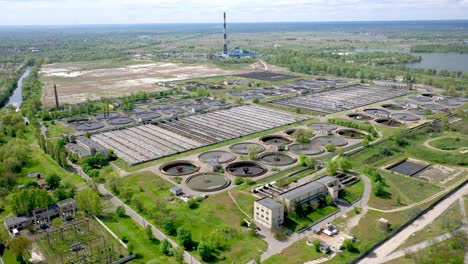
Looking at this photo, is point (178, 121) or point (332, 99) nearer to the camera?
point (178, 121)

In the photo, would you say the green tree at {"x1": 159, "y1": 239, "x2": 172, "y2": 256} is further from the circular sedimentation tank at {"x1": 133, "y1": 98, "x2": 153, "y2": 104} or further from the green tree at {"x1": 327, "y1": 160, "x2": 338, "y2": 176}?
the circular sedimentation tank at {"x1": 133, "y1": 98, "x2": 153, "y2": 104}

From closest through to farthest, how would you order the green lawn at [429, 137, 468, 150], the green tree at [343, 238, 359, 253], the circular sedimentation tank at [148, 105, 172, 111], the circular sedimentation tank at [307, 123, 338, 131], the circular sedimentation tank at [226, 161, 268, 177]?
the green tree at [343, 238, 359, 253] < the circular sedimentation tank at [226, 161, 268, 177] < the green lawn at [429, 137, 468, 150] < the circular sedimentation tank at [307, 123, 338, 131] < the circular sedimentation tank at [148, 105, 172, 111]

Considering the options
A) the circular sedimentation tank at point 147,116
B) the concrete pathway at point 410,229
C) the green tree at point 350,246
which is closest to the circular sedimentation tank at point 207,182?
the green tree at point 350,246

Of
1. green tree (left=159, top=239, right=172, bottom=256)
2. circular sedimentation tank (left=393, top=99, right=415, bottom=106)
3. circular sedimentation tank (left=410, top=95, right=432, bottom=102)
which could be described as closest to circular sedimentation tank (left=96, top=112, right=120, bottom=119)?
green tree (left=159, top=239, right=172, bottom=256)

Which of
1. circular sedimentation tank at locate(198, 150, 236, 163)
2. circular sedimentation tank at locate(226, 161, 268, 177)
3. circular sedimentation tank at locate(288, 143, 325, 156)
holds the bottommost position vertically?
circular sedimentation tank at locate(226, 161, 268, 177)

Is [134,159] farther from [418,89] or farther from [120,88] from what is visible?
[418,89]

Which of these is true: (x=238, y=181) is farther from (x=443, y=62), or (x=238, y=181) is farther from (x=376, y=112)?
(x=443, y=62)

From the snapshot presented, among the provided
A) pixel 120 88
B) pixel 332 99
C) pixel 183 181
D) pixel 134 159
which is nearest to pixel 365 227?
pixel 183 181
